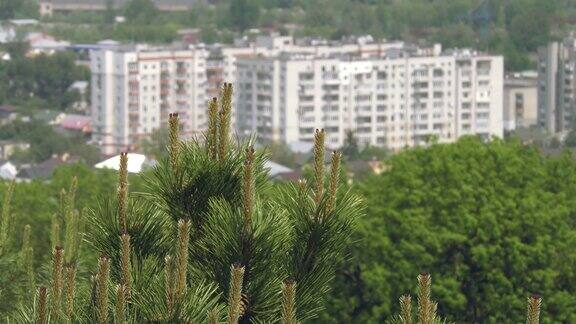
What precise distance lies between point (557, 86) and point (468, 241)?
88.5 ft

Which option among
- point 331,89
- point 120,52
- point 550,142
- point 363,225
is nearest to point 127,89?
point 120,52

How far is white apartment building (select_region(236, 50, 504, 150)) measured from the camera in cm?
3578

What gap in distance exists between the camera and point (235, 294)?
3.34 m

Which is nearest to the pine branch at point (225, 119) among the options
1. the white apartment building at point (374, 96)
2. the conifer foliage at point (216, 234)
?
the conifer foliage at point (216, 234)

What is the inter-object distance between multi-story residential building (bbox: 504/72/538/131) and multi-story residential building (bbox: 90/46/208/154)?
5.00 meters

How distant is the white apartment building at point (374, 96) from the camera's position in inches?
1409

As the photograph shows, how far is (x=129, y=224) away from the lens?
12.4 ft

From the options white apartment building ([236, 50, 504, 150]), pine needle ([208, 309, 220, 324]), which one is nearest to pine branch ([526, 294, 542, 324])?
pine needle ([208, 309, 220, 324])

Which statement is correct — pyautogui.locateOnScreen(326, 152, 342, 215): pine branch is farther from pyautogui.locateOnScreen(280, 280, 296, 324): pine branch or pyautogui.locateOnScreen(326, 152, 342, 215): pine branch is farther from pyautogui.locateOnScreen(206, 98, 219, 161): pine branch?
pyautogui.locateOnScreen(280, 280, 296, 324): pine branch

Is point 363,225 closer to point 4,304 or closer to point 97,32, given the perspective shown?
point 4,304

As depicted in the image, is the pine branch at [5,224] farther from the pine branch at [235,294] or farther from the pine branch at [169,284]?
the pine branch at [235,294]

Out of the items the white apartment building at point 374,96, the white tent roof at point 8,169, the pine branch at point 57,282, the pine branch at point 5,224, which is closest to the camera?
the pine branch at point 57,282

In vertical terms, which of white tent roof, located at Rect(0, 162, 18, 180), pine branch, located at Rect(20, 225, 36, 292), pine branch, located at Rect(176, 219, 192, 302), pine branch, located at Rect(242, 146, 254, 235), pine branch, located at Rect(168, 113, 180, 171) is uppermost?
pine branch, located at Rect(168, 113, 180, 171)

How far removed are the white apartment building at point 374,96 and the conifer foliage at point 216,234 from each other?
31.6 metres
